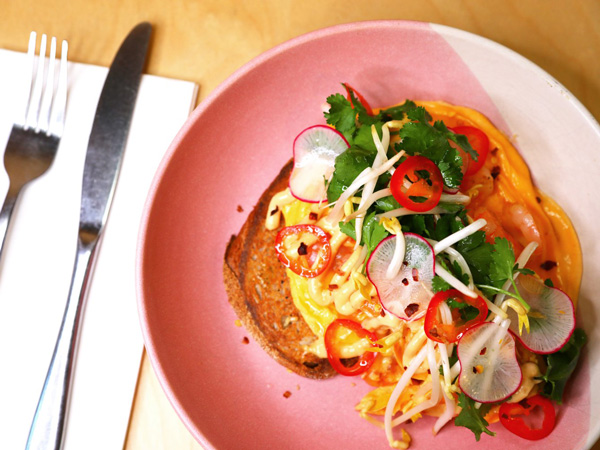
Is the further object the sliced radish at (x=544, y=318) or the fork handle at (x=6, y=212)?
the fork handle at (x=6, y=212)

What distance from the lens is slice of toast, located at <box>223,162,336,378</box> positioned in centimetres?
249

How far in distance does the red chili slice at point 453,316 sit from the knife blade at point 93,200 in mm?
1657

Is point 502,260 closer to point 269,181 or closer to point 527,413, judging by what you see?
point 527,413

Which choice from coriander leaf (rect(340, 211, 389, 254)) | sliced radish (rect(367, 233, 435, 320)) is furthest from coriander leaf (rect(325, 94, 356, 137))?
sliced radish (rect(367, 233, 435, 320))

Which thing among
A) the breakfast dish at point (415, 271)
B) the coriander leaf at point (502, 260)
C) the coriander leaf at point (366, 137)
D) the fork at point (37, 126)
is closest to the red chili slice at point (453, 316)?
the breakfast dish at point (415, 271)

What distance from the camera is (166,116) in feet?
8.92

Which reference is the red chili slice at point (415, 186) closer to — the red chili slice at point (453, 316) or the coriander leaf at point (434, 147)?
the coriander leaf at point (434, 147)

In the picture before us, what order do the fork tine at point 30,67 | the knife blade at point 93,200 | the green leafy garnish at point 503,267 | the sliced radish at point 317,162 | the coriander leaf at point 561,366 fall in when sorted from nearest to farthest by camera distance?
the green leafy garnish at point 503,267 < the coriander leaf at point 561,366 < the sliced radish at point 317,162 < the knife blade at point 93,200 < the fork tine at point 30,67

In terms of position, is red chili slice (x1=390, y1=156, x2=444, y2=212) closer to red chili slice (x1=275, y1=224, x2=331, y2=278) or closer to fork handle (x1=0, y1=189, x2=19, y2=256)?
red chili slice (x1=275, y1=224, x2=331, y2=278)

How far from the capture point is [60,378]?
2.43 m

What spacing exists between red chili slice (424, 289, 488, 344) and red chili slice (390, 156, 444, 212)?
36 cm

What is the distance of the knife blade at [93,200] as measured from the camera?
241 centimetres

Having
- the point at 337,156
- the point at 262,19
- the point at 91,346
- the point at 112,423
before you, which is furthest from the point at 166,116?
the point at 112,423

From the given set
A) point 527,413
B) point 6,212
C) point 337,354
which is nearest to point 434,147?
point 337,354
